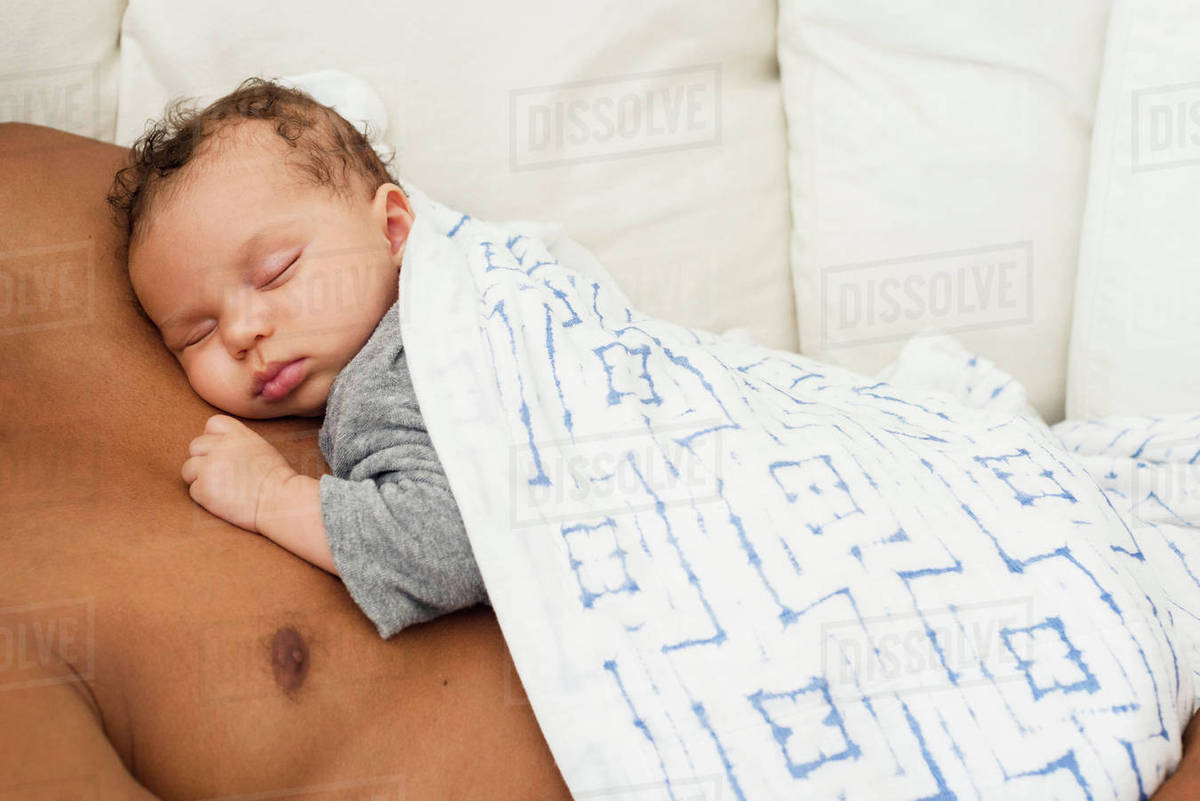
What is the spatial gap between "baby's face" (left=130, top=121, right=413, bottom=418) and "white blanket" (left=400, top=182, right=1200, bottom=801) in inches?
4.7

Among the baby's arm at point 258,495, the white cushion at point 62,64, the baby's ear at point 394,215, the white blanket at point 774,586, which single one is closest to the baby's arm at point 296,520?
the baby's arm at point 258,495

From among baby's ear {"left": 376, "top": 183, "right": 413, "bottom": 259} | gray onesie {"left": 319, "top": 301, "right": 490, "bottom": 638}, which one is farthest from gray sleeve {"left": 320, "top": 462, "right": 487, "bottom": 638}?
baby's ear {"left": 376, "top": 183, "right": 413, "bottom": 259}

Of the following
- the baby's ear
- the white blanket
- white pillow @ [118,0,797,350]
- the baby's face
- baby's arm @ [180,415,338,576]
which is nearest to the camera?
the white blanket

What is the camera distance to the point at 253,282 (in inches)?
41.6

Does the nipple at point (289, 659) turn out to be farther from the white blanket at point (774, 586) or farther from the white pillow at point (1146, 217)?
the white pillow at point (1146, 217)

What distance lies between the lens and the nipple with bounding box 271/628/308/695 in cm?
83

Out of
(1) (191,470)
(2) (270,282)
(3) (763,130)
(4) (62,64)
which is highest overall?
(4) (62,64)

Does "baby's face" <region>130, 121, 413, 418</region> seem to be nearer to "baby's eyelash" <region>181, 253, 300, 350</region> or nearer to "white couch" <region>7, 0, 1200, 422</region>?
"baby's eyelash" <region>181, 253, 300, 350</region>

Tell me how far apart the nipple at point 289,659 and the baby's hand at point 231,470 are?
0.14 metres

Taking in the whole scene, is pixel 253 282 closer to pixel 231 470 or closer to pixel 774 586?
pixel 231 470

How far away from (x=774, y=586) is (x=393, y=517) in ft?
1.15

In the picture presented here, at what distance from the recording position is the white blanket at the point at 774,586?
819 millimetres

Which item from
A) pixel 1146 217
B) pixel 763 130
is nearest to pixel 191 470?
pixel 763 130

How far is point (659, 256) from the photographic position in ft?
4.65
